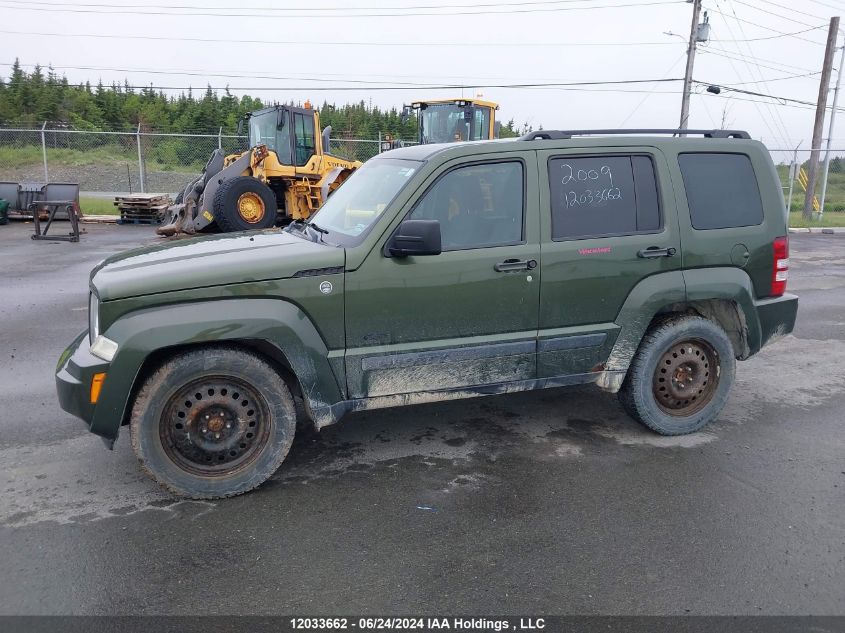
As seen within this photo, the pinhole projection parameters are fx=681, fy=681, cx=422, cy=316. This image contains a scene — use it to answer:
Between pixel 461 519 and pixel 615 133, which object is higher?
pixel 615 133

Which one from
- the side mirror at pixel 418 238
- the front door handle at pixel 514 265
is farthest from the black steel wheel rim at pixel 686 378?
Answer: the side mirror at pixel 418 238

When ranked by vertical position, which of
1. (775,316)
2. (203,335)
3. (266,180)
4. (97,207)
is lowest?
(775,316)

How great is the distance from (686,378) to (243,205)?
11825mm

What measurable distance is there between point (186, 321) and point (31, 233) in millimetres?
15149

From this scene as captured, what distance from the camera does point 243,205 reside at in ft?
48.5

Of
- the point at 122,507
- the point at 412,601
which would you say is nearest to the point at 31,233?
the point at 122,507

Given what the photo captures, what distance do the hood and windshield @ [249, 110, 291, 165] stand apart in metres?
12.3

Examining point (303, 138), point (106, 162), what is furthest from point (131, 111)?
point (303, 138)

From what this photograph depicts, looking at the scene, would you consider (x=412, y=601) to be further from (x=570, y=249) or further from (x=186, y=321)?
(x=570, y=249)

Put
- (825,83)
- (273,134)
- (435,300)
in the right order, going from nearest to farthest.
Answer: (435,300) → (273,134) → (825,83)

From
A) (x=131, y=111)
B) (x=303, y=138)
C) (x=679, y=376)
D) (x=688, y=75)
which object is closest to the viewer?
(x=679, y=376)

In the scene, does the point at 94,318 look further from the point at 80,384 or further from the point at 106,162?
the point at 106,162

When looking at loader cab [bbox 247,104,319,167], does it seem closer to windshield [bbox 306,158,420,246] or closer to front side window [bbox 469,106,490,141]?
front side window [bbox 469,106,490,141]

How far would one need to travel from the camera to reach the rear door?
4375mm
